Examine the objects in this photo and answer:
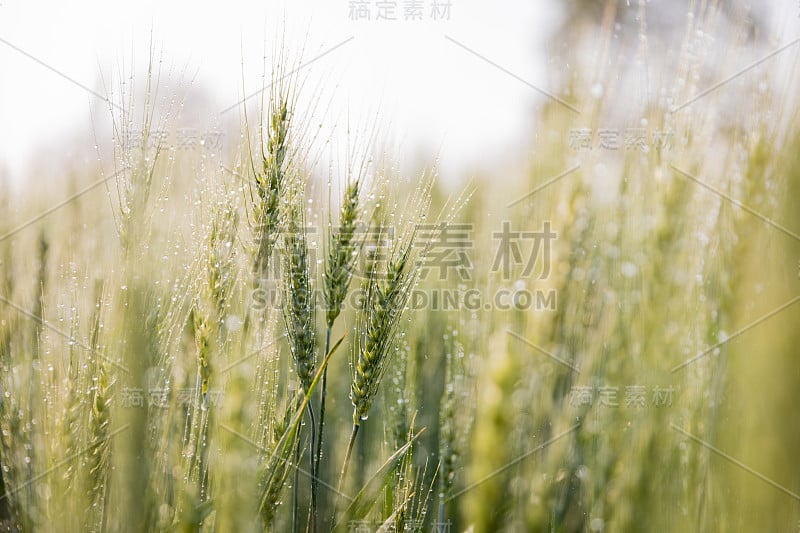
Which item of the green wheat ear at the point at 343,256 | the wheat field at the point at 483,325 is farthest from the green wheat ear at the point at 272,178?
the green wheat ear at the point at 343,256

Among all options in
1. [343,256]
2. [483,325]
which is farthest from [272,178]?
[483,325]

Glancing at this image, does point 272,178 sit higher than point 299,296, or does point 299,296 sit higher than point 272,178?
point 272,178

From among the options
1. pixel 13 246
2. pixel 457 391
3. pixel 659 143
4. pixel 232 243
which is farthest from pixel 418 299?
pixel 13 246

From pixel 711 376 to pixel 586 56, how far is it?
0.61m

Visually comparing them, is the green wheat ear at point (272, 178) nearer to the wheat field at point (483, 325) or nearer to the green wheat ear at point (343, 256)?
the wheat field at point (483, 325)

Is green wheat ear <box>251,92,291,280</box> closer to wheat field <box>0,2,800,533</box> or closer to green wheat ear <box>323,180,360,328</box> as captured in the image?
wheat field <box>0,2,800,533</box>

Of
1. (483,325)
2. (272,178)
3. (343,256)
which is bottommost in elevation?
(483,325)

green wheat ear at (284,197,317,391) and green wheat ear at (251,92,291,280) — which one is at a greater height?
green wheat ear at (251,92,291,280)

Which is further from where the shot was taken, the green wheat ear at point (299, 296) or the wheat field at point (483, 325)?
the green wheat ear at point (299, 296)

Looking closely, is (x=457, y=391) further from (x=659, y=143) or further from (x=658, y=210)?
(x=659, y=143)

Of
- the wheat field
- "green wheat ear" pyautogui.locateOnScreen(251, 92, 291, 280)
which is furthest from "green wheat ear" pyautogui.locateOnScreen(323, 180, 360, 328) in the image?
"green wheat ear" pyautogui.locateOnScreen(251, 92, 291, 280)

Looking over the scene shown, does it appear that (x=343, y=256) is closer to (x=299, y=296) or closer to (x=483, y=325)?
(x=299, y=296)

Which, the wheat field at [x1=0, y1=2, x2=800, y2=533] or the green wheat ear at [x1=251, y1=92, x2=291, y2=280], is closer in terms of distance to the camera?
the wheat field at [x1=0, y1=2, x2=800, y2=533]

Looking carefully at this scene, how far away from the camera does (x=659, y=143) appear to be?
101 centimetres
